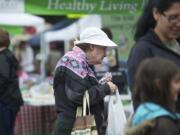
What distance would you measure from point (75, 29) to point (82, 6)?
328 inches

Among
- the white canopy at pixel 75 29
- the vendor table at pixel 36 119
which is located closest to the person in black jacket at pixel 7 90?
the vendor table at pixel 36 119

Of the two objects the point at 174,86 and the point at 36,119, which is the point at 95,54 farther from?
the point at 36,119

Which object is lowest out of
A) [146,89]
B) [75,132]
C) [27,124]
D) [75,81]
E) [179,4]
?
[27,124]

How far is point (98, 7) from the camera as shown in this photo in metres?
7.00

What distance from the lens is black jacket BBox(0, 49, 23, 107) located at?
24.5 feet

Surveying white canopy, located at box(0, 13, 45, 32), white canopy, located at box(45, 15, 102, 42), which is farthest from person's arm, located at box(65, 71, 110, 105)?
white canopy, located at box(0, 13, 45, 32)

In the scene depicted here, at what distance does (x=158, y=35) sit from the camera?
12.2ft

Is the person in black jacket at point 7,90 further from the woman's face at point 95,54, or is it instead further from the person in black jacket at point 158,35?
the person in black jacket at point 158,35

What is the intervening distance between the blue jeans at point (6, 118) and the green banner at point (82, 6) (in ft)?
4.19

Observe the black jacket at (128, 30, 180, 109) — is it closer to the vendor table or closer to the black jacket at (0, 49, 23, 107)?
the black jacket at (0, 49, 23, 107)

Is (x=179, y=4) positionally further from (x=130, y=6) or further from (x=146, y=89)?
(x=130, y=6)

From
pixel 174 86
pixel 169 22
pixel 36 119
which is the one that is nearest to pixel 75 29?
pixel 36 119

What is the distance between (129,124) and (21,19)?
11.9 metres

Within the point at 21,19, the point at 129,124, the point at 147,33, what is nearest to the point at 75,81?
the point at 147,33
